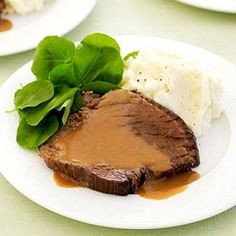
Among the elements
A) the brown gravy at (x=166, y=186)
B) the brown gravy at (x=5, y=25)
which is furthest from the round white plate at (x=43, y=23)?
the brown gravy at (x=166, y=186)

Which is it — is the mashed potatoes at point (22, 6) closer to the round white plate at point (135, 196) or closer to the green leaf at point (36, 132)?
the round white plate at point (135, 196)

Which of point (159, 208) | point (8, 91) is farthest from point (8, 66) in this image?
point (159, 208)

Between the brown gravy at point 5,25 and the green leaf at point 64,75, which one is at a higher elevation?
the green leaf at point 64,75

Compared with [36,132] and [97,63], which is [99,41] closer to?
[97,63]

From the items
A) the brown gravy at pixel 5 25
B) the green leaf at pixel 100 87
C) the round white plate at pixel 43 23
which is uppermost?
the green leaf at pixel 100 87

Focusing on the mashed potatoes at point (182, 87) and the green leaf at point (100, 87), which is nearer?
the mashed potatoes at point (182, 87)

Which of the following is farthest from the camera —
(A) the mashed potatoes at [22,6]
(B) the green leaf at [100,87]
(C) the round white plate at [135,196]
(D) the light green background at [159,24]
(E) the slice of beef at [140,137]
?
(A) the mashed potatoes at [22,6]
